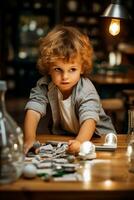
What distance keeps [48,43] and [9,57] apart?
307 inches

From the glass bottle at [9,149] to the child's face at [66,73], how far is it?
21.1 inches

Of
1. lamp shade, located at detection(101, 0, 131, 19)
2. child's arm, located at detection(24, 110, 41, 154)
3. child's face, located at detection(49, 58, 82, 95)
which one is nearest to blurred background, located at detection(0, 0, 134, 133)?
lamp shade, located at detection(101, 0, 131, 19)

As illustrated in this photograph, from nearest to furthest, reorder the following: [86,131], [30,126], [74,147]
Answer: [74,147]
[86,131]
[30,126]

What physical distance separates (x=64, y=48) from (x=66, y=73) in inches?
3.9

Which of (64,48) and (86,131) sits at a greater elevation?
(64,48)

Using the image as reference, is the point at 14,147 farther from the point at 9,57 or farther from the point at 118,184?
the point at 9,57

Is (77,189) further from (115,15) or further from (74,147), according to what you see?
(115,15)

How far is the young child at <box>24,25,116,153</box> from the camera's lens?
5.92ft

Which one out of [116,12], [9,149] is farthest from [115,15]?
[9,149]

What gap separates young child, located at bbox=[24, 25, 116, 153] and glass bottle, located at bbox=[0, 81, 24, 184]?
1.02ft

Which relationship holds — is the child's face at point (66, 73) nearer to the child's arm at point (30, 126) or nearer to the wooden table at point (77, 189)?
the child's arm at point (30, 126)

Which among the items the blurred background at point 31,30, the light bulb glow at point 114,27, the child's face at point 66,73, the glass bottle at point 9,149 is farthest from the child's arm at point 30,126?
the blurred background at point 31,30

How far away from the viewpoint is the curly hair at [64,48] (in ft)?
5.92

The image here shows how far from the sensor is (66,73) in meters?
1.82
